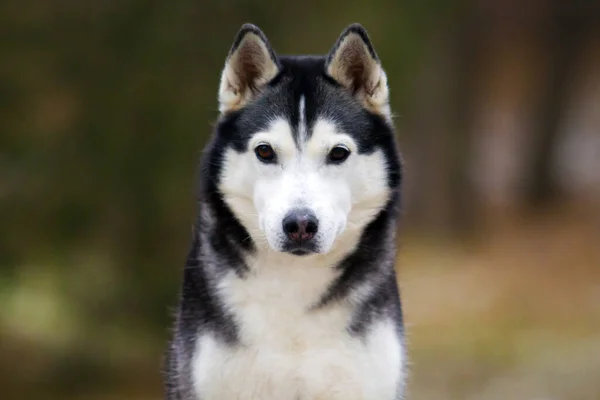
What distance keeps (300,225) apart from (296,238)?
2.7 inches

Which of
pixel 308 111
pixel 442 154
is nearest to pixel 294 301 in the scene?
pixel 308 111

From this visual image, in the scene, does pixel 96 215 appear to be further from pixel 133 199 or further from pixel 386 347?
pixel 386 347

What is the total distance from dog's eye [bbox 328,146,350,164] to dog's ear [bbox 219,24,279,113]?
48 centimetres

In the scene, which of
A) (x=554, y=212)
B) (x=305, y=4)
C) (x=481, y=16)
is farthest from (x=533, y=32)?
(x=305, y=4)

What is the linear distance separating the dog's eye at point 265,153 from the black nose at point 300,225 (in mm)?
315

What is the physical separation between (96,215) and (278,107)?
15.4 feet

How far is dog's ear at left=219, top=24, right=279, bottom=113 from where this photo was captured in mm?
4543

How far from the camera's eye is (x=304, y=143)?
4.38 m

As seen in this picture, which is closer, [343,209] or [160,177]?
[343,209]

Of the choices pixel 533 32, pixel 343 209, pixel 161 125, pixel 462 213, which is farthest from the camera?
pixel 533 32

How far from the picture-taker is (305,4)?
900 cm

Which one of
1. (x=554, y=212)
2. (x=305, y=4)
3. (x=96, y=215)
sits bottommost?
(x=554, y=212)

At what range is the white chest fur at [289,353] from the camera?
14.5 ft

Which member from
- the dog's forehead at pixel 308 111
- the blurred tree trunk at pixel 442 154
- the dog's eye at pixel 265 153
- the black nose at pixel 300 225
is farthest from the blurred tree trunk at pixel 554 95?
the black nose at pixel 300 225
